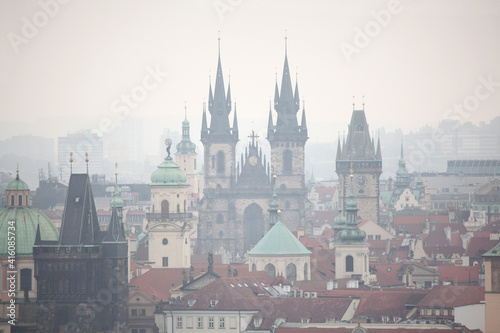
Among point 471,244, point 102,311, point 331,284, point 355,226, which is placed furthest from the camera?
point 471,244

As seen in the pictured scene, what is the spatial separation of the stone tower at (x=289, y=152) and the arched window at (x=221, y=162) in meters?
5.76

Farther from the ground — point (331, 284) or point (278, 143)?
point (278, 143)

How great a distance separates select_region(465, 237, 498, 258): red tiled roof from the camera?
6421 inches

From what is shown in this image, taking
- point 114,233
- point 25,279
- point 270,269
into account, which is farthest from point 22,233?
point 270,269

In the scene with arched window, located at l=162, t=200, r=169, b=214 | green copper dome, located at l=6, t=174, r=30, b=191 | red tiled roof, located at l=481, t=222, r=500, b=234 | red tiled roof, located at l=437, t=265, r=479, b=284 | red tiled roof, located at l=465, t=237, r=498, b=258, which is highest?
green copper dome, located at l=6, t=174, r=30, b=191

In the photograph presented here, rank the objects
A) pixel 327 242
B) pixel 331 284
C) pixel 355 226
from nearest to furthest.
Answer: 1. pixel 331 284
2. pixel 355 226
3. pixel 327 242

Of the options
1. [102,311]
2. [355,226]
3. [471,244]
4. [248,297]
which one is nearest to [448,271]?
[355,226]

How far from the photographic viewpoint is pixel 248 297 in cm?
11738

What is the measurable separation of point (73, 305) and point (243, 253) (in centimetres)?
8137

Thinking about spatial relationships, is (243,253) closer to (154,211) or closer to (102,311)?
(154,211)

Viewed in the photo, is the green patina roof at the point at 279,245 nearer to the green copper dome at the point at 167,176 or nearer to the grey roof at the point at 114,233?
the green copper dome at the point at 167,176

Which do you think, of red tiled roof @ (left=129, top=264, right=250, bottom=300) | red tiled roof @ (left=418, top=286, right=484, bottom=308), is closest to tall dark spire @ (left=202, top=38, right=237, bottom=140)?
A: red tiled roof @ (left=129, top=264, right=250, bottom=300)

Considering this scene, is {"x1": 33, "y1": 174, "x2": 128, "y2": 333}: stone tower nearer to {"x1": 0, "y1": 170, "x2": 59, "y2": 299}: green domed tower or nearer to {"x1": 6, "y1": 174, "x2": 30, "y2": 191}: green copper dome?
{"x1": 0, "y1": 170, "x2": 59, "y2": 299}: green domed tower

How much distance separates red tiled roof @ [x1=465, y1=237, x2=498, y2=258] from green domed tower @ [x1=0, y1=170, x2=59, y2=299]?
180 feet
